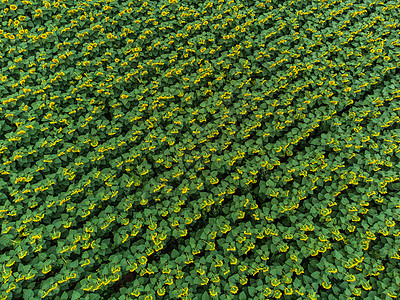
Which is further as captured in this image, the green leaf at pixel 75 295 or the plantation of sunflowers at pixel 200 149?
the plantation of sunflowers at pixel 200 149

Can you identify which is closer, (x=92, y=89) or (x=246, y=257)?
(x=246, y=257)

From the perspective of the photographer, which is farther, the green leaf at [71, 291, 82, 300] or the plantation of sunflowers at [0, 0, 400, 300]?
the plantation of sunflowers at [0, 0, 400, 300]

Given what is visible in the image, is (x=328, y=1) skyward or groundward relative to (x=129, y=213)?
skyward

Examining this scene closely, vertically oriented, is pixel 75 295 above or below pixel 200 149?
below

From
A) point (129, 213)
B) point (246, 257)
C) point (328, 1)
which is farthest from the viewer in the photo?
point (328, 1)

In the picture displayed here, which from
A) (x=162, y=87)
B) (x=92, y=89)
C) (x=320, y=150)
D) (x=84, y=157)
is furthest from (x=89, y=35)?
(x=320, y=150)

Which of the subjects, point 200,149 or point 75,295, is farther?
point 200,149

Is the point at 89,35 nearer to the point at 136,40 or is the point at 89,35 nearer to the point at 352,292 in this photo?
the point at 136,40

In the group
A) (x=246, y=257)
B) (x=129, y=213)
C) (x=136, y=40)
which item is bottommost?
(x=246, y=257)
